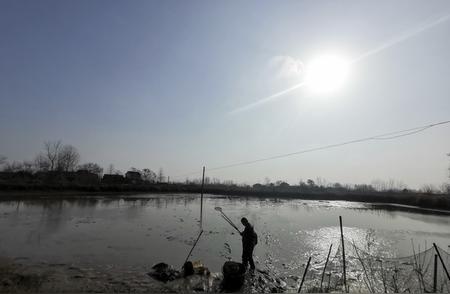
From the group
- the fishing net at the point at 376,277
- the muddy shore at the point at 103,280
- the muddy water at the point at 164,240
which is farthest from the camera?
the muddy water at the point at 164,240

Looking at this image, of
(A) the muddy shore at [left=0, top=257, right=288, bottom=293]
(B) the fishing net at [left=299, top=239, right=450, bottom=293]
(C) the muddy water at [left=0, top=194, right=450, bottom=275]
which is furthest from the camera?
(C) the muddy water at [left=0, top=194, right=450, bottom=275]

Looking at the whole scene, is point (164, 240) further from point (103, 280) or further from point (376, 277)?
point (376, 277)

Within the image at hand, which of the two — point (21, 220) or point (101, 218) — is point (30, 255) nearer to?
point (21, 220)

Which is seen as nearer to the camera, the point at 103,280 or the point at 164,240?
the point at 103,280

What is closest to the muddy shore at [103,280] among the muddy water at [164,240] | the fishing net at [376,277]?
the muddy water at [164,240]

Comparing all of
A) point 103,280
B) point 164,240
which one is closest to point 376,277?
point 103,280

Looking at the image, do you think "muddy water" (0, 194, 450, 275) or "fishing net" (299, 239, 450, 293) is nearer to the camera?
"fishing net" (299, 239, 450, 293)

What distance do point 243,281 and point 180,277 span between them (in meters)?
2.12

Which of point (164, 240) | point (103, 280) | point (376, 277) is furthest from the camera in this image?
point (164, 240)

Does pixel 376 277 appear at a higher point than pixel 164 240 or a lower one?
→ lower

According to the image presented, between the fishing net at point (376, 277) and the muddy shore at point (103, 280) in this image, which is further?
the fishing net at point (376, 277)

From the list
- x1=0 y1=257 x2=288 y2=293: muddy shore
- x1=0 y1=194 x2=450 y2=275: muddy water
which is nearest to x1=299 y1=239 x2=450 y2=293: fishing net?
x1=0 y1=194 x2=450 y2=275: muddy water

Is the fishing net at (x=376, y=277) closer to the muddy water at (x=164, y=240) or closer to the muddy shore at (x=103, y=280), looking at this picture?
the muddy water at (x=164, y=240)

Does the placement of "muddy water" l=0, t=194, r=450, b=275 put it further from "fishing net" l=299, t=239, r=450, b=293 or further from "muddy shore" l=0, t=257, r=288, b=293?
"fishing net" l=299, t=239, r=450, b=293
